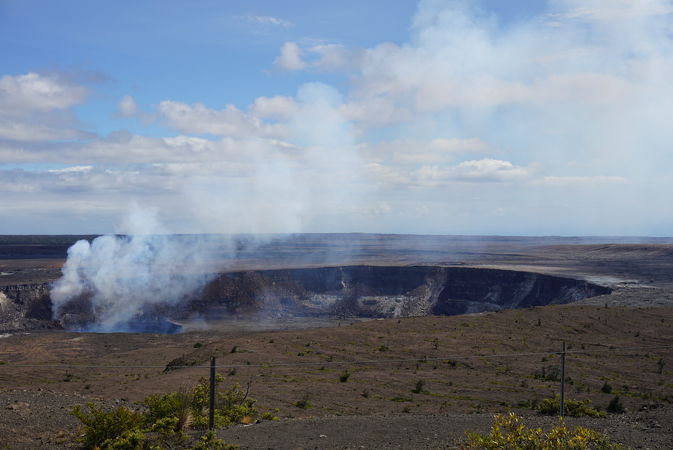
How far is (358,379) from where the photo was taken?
70.8ft

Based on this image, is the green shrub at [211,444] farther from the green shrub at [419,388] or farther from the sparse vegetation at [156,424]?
the green shrub at [419,388]

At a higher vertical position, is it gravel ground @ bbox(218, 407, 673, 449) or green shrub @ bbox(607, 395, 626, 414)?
gravel ground @ bbox(218, 407, 673, 449)

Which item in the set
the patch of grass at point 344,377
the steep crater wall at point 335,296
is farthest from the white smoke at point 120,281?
the patch of grass at point 344,377

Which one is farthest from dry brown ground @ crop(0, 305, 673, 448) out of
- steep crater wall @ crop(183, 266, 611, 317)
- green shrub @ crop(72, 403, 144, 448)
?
steep crater wall @ crop(183, 266, 611, 317)

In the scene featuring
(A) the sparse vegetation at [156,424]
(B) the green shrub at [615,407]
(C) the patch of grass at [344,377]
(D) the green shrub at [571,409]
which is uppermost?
(A) the sparse vegetation at [156,424]

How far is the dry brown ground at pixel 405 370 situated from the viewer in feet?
52.3

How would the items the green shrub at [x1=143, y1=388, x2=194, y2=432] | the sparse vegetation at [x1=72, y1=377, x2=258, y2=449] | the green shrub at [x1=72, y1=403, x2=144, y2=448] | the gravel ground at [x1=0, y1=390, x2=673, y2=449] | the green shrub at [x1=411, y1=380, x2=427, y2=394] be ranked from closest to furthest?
the sparse vegetation at [x1=72, y1=377, x2=258, y2=449] → the green shrub at [x1=72, y1=403, x2=144, y2=448] → the gravel ground at [x1=0, y1=390, x2=673, y2=449] → the green shrub at [x1=143, y1=388, x2=194, y2=432] → the green shrub at [x1=411, y1=380, x2=427, y2=394]

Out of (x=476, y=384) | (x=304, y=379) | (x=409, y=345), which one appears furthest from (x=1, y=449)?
(x=409, y=345)

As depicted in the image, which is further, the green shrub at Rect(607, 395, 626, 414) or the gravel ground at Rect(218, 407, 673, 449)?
the green shrub at Rect(607, 395, 626, 414)

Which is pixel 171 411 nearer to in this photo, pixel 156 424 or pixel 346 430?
pixel 156 424

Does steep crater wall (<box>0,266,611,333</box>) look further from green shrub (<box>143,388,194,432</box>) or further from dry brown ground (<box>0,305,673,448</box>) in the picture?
green shrub (<box>143,388,194,432</box>)

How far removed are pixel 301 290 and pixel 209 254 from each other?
58976mm

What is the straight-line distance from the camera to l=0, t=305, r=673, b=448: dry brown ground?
15945 millimetres

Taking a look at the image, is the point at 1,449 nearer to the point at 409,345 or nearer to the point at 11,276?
the point at 409,345
